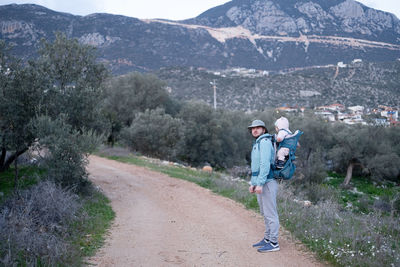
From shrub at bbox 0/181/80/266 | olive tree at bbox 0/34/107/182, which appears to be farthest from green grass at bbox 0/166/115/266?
olive tree at bbox 0/34/107/182

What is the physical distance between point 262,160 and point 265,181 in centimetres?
32

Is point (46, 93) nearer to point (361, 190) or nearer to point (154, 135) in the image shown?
point (154, 135)

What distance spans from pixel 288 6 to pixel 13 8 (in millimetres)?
84187

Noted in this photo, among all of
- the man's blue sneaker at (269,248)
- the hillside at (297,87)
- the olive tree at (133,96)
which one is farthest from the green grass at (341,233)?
the hillside at (297,87)

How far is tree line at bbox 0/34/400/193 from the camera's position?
→ 8.57m

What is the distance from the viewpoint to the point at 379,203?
62.0 ft

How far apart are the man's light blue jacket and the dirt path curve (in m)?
1.21

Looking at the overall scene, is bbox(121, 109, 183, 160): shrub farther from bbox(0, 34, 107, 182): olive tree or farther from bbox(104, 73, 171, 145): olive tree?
bbox(0, 34, 107, 182): olive tree

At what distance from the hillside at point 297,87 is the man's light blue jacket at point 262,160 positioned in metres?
44.3

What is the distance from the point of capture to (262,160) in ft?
16.2

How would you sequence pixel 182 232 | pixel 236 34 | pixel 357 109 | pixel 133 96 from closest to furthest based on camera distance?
pixel 182 232, pixel 133 96, pixel 357 109, pixel 236 34

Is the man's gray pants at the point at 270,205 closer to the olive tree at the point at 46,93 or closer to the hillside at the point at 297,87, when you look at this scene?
the olive tree at the point at 46,93

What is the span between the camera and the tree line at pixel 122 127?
857 centimetres

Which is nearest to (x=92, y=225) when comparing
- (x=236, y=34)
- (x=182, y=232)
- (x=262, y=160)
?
(x=182, y=232)
